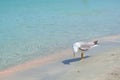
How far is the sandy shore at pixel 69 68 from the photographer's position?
408 inches

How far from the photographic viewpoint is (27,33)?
66.6 ft

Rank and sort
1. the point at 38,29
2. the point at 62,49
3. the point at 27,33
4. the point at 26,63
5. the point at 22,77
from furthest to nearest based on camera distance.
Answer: the point at 38,29 → the point at 27,33 → the point at 62,49 → the point at 26,63 → the point at 22,77

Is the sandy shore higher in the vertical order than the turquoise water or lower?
higher

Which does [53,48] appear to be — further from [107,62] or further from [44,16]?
[44,16]

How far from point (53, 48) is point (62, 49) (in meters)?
0.54

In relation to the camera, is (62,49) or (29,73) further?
(62,49)

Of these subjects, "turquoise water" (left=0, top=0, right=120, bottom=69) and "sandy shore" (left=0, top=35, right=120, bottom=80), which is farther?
"turquoise water" (left=0, top=0, right=120, bottom=69)

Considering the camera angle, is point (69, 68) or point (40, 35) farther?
point (40, 35)

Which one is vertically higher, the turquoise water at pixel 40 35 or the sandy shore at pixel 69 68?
the sandy shore at pixel 69 68

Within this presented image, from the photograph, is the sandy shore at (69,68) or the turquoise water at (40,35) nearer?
the sandy shore at (69,68)

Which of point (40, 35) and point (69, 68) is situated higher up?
point (69, 68)

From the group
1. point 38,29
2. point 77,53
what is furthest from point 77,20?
point 77,53

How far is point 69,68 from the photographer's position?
11797 mm

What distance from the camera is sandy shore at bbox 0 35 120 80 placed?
408 inches
